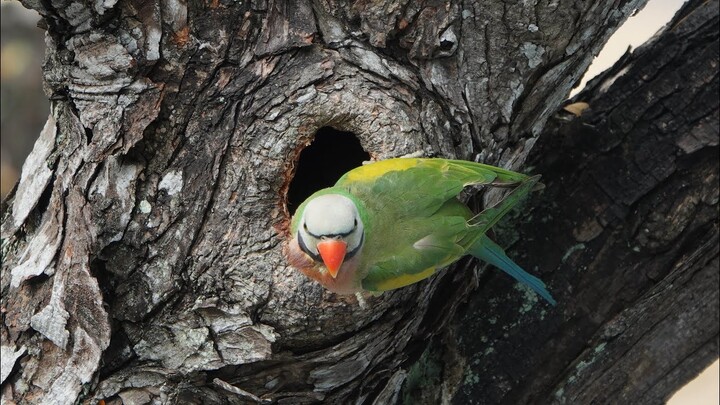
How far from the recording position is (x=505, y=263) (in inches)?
107

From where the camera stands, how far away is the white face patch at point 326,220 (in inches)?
95.4

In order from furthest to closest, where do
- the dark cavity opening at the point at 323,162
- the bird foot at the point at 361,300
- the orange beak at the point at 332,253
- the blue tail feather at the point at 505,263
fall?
the dark cavity opening at the point at 323,162, the blue tail feather at the point at 505,263, the bird foot at the point at 361,300, the orange beak at the point at 332,253

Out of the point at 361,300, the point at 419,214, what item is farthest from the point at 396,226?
the point at 361,300

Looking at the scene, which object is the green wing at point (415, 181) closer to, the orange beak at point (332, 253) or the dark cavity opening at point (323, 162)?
the orange beak at point (332, 253)

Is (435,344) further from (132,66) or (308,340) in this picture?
(132,66)

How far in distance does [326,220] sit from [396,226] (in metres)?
0.34

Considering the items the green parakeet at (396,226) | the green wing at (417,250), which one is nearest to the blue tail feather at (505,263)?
the green parakeet at (396,226)

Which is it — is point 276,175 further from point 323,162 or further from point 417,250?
point 323,162

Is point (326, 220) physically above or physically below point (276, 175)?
below

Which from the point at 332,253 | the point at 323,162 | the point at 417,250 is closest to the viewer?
the point at 332,253

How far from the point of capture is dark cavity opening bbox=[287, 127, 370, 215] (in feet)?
11.1

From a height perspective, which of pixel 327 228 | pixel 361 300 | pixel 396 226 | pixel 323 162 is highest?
pixel 323 162

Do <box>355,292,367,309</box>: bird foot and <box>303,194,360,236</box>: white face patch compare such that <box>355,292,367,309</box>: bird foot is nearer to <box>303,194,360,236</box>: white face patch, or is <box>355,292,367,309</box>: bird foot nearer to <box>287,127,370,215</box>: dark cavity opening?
<box>303,194,360,236</box>: white face patch

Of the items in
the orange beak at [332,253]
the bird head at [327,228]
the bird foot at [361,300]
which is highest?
the bird head at [327,228]
